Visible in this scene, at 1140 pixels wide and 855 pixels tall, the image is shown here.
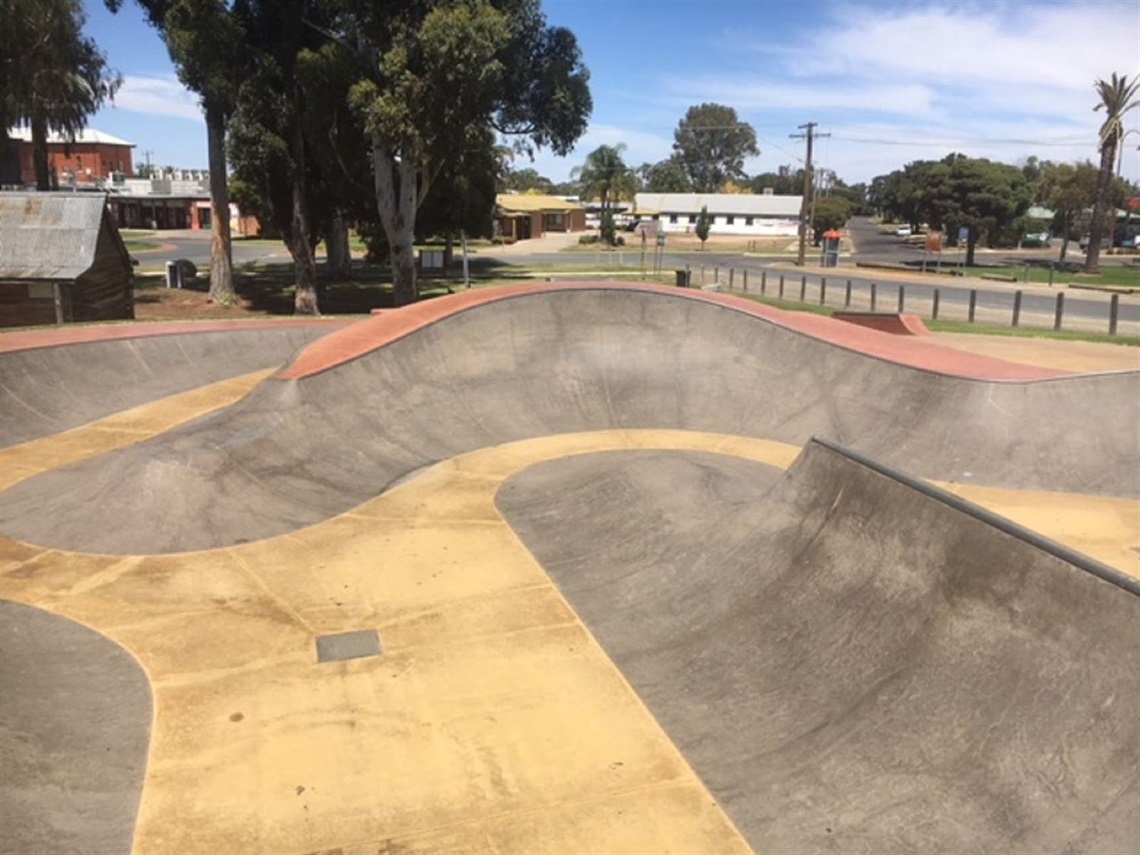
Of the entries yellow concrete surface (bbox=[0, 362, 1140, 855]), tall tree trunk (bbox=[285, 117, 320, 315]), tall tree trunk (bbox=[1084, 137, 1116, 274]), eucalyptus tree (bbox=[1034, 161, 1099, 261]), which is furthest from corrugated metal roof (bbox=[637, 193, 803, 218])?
yellow concrete surface (bbox=[0, 362, 1140, 855])

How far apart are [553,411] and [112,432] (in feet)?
23.6

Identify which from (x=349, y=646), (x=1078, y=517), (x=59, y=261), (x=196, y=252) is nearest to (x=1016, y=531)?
(x=349, y=646)

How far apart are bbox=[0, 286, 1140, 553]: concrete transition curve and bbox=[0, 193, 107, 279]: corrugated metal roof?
1186 centimetres

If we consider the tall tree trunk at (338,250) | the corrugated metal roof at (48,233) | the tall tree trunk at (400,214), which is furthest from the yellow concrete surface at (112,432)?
the tall tree trunk at (338,250)

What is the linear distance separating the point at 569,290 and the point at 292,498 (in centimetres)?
758

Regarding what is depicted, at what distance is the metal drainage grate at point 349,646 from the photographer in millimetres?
7500

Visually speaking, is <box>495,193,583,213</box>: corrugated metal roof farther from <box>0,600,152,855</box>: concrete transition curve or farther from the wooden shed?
<box>0,600,152,855</box>: concrete transition curve

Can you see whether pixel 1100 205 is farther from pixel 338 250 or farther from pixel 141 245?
pixel 141 245

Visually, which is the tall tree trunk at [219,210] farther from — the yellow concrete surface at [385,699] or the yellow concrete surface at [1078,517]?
the yellow concrete surface at [1078,517]

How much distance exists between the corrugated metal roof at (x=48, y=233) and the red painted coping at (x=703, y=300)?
1147 cm

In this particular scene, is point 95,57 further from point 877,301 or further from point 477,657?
point 477,657

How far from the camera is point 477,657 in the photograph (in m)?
7.47

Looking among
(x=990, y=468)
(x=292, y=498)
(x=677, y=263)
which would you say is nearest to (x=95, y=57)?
(x=677, y=263)

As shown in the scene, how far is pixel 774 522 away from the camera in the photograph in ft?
27.0
